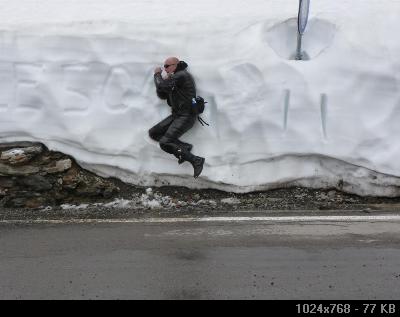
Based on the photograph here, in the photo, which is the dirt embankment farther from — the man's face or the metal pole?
the metal pole

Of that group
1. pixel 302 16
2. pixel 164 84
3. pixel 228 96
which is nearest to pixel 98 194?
pixel 164 84

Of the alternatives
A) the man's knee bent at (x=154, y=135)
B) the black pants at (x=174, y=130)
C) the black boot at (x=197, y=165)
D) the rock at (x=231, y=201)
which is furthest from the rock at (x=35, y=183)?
the rock at (x=231, y=201)

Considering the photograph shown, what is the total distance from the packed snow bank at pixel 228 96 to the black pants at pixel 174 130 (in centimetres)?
17

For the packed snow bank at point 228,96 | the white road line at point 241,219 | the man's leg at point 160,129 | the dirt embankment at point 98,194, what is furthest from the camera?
the man's leg at point 160,129

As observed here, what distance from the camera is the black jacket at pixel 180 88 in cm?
737

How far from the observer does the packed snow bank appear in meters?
7.54

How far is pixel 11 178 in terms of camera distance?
24.6 feet

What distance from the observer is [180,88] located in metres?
7.44

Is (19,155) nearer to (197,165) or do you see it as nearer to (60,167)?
(60,167)

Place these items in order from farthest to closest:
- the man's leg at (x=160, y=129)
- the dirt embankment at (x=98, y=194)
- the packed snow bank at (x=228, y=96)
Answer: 1. the man's leg at (x=160, y=129)
2. the packed snow bank at (x=228, y=96)
3. the dirt embankment at (x=98, y=194)

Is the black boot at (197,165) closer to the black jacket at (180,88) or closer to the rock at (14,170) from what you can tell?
the black jacket at (180,88)

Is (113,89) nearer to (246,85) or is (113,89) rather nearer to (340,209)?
(246,85)
